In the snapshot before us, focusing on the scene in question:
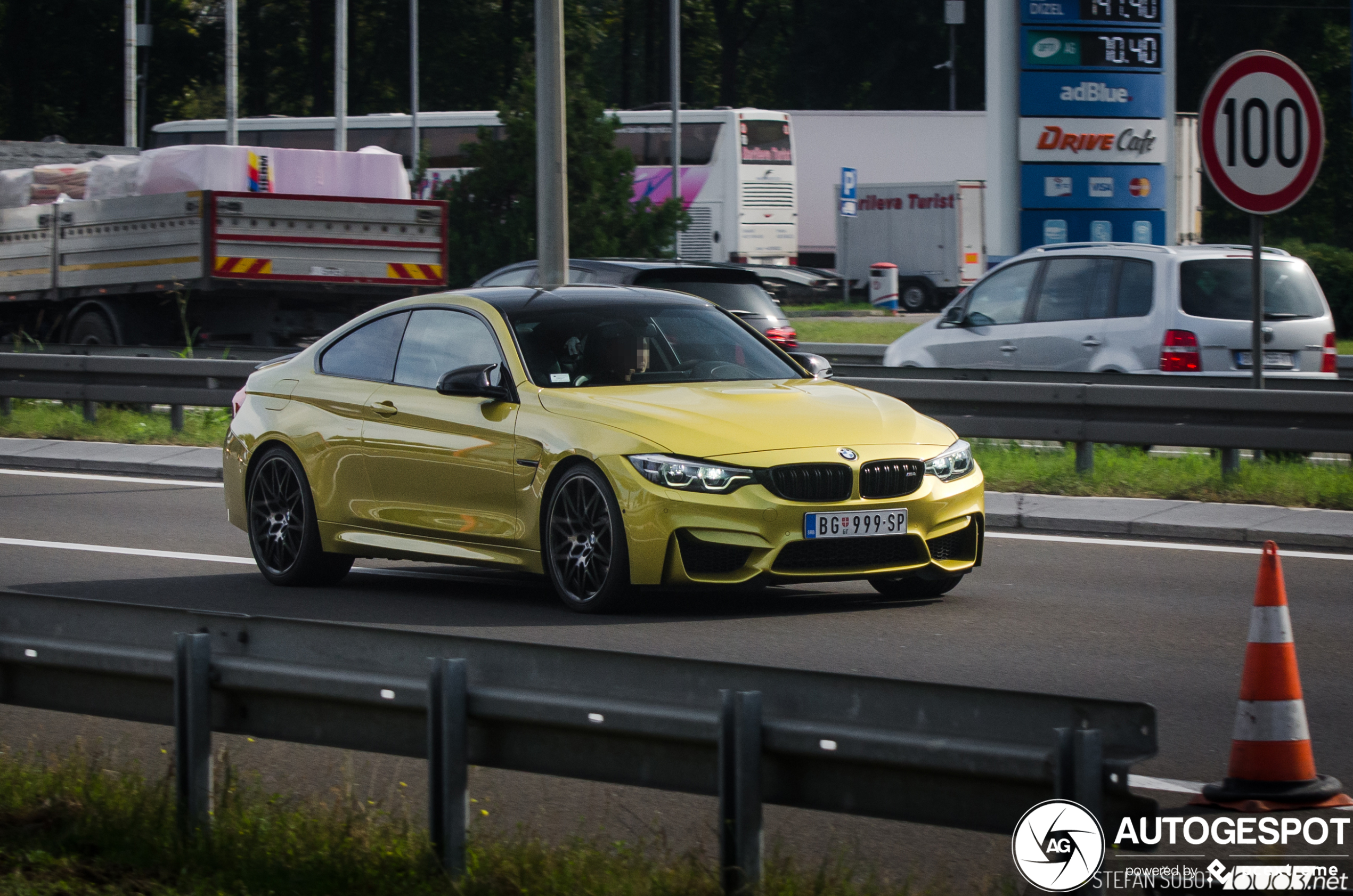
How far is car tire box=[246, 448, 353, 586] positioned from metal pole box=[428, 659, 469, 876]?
18.3 feet

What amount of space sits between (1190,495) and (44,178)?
17.3 meters

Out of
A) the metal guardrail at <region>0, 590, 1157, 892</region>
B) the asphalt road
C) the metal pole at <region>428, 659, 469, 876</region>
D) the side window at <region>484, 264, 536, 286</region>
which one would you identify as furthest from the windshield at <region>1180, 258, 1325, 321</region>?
the metal pole at <region>428, 659, 469, 876</region>

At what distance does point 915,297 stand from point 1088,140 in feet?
87.6

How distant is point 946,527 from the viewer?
8.51 metres

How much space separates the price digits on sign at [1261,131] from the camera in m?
11.6

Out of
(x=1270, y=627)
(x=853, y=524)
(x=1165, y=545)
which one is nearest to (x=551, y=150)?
(x=1165, y=545)

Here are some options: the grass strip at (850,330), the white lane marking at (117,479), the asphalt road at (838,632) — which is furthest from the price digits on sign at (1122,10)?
the asphalt road at (838,632)

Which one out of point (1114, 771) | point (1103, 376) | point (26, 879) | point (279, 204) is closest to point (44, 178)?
point (279, 204)

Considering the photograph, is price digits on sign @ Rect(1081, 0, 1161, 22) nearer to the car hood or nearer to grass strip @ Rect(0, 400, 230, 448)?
grass strip @ Rect(0, 400, 230, 448)

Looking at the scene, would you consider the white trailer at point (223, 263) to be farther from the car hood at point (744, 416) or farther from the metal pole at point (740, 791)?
→ the metal pole at point (740, 791)

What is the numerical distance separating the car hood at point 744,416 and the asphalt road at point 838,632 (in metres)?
0.81

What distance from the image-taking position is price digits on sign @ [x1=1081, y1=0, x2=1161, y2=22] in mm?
21625

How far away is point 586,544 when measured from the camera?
27.5 ft

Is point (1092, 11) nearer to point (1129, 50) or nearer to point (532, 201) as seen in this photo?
point (1129, 50)
